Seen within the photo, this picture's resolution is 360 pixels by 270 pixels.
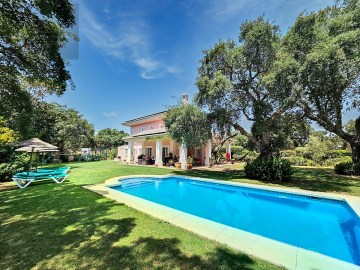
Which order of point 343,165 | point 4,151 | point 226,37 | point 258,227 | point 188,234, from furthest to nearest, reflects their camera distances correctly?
1. point 343,165
2. point 226,37
3. point 4,151
4. point 258,227
5. point 188,234

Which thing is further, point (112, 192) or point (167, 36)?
point (167, 36)

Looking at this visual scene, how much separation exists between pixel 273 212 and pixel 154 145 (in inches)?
814

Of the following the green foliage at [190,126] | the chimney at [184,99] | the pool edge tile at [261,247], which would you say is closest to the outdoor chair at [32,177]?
the green foliage at [190,126]

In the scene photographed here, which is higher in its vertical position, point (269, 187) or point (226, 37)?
point (226, 37)

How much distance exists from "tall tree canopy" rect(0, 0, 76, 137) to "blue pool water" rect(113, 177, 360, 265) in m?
7.43

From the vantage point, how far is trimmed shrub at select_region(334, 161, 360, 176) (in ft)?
50.5

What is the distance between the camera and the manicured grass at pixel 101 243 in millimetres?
3561

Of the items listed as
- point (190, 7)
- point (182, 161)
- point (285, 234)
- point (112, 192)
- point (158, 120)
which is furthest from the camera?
point (158, 120)

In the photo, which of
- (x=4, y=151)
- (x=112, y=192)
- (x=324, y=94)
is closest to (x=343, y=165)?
(x=324, y=94)

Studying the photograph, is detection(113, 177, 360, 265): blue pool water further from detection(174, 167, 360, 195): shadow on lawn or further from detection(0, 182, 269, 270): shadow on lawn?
detection(0, 182, 269, 270): shadow on lawn

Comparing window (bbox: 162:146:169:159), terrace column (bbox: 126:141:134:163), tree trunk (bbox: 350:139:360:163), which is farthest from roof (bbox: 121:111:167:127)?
tree trunk (bbox: 350:139:360:163)

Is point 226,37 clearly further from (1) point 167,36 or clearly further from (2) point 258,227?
(2) point 258,227

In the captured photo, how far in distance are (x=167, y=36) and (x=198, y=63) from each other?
3.37 m

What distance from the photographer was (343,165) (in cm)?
1623
